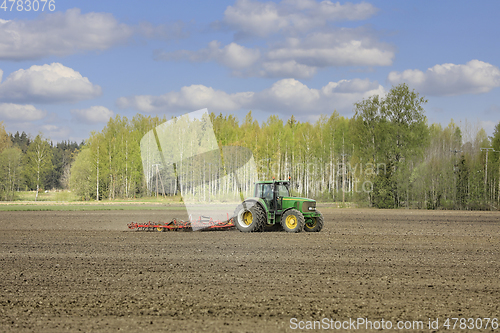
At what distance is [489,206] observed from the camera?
47719 mm

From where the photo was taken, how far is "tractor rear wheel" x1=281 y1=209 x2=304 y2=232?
18369 mm

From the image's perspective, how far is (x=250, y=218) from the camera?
1914 centimetres

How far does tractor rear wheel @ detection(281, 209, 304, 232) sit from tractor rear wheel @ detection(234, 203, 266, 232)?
92 cm

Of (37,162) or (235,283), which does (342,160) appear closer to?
(37,162)

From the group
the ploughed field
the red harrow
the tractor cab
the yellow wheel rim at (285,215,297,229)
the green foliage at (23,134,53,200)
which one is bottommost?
the ploughed field

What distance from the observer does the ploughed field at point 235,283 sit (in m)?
7.07

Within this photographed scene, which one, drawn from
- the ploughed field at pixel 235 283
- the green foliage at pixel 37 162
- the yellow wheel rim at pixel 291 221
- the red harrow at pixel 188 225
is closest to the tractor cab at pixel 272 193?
the yellow wheel rim at pixel 291 221

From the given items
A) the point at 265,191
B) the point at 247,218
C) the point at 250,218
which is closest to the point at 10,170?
the point at 247,218

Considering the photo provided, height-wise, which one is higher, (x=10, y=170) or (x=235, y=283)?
(x=10, y=170)

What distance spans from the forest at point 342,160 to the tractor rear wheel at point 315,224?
16492 millimetres

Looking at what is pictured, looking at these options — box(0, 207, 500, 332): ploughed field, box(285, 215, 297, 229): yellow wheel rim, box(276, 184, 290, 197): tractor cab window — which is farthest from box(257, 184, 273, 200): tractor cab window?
box(0, 207, 500, 332): ploughed field

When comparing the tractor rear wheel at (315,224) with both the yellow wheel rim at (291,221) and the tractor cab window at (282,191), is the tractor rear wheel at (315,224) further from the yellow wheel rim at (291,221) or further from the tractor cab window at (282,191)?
the tractor cab window at (282,191)

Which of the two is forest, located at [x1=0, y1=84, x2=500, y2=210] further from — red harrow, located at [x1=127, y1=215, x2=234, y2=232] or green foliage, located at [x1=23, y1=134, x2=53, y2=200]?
red harrow, located at [x1=127, y1=215, x2=234, y2=232]

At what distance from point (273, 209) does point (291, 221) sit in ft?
3.10
